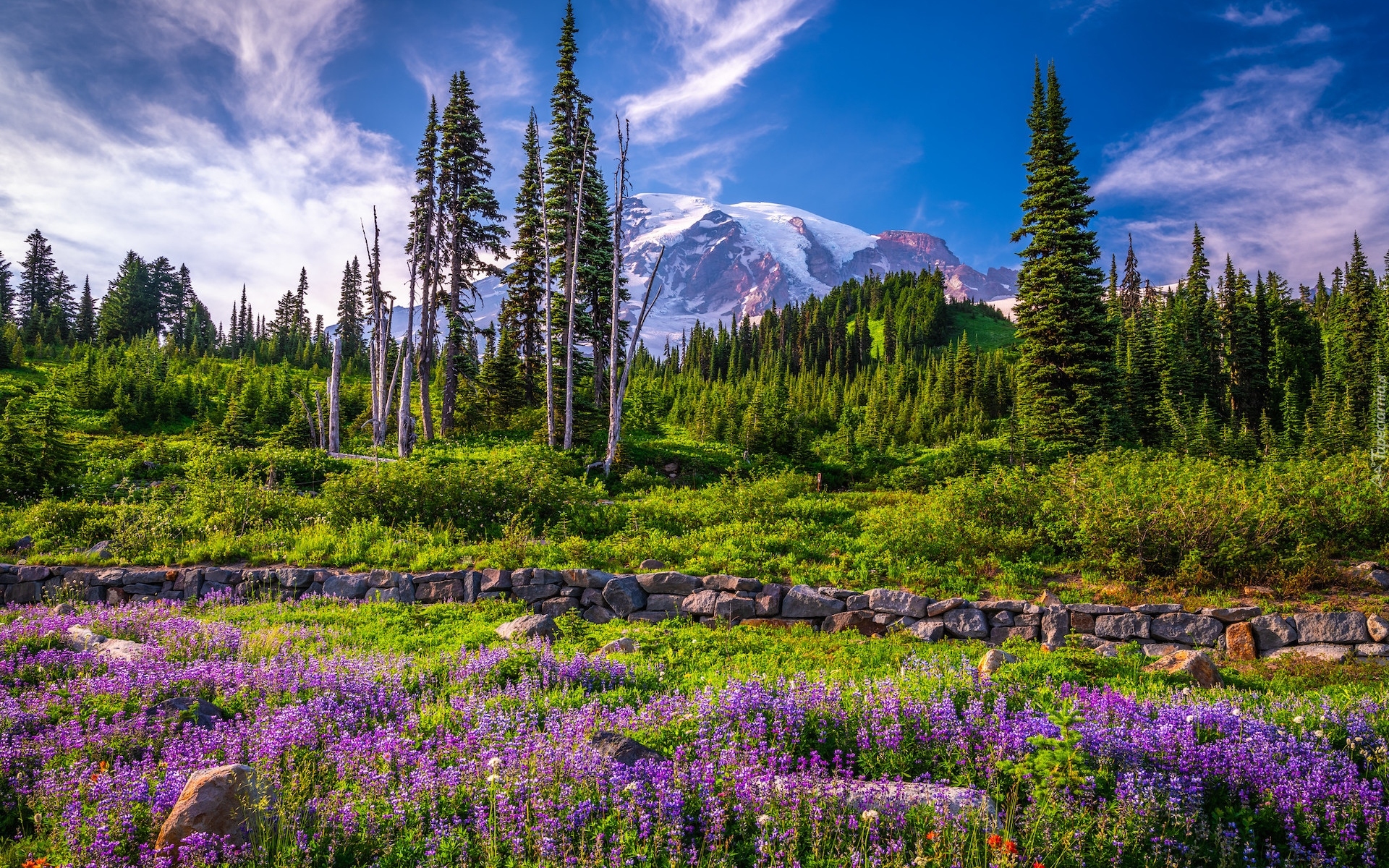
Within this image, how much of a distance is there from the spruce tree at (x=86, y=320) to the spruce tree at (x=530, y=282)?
62498 millimetres

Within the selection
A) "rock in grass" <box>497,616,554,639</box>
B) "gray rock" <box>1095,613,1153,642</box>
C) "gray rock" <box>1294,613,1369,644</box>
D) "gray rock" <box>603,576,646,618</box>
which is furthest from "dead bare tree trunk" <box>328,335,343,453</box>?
"gray rock" <box>1294,613,1369,644</box>

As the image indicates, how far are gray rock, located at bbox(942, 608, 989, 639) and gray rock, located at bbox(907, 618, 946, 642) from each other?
99mm

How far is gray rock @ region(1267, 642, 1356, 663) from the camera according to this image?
23.8 ft

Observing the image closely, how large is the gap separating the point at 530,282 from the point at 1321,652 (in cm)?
2887

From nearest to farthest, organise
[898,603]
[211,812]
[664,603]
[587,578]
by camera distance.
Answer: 1. [211,812]
2. [898,603]
3. [664,603]
4. [587,578]

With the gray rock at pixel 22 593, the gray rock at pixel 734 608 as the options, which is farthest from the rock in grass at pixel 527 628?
the gray rock at pixel 22 593

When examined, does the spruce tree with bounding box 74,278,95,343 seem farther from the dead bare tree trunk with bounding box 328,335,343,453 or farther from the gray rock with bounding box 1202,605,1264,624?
the gray rock with bounding box 1202,605,1264,624

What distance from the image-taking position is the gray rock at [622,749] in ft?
13.0

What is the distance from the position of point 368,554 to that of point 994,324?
126m

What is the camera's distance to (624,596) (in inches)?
368

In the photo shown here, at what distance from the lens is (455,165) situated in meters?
28.0

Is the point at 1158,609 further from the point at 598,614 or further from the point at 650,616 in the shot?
the point at 598,614

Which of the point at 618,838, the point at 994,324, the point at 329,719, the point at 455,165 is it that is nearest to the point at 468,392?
the point at 455,165

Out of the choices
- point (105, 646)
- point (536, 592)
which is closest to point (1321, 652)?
point (536, 592)
